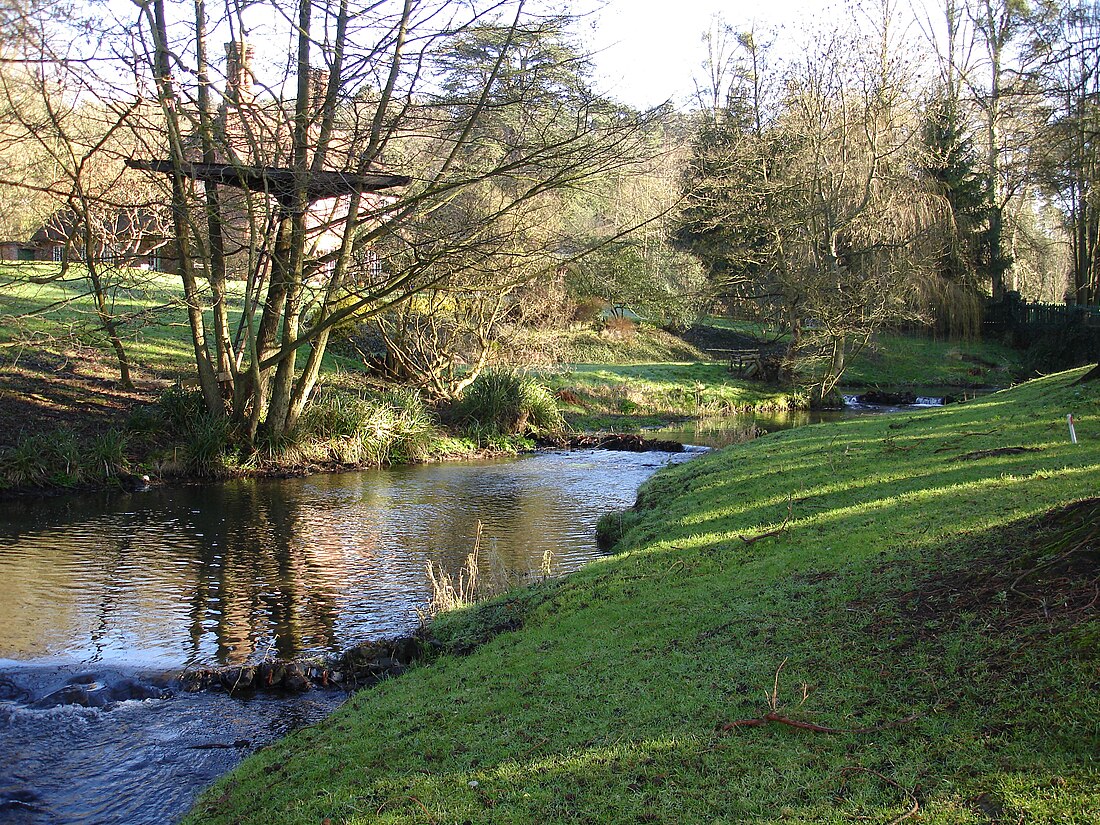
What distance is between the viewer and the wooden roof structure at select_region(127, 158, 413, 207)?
13078 millimetres

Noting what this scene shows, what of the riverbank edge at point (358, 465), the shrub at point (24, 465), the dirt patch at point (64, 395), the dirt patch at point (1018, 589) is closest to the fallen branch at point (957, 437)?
the dirt patch at point (1018, 589)

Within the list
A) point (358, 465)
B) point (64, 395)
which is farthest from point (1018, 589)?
point (64, 395)

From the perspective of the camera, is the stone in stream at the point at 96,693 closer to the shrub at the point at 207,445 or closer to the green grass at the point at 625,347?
the shrub at the point at 207,445

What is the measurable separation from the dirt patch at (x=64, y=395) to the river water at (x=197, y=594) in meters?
2.86

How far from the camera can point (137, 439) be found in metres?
18.6

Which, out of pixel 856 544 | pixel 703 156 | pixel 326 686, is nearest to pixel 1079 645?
pixel 856 544

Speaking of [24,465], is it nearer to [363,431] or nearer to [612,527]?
[363,431]

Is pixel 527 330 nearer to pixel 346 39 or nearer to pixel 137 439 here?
pixel 137 439

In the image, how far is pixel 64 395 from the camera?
19.6m

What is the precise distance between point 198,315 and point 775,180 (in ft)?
67.6

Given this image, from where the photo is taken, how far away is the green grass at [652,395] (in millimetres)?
28500

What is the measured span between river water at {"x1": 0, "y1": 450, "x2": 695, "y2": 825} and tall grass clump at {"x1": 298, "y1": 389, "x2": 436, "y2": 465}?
103 centimetres

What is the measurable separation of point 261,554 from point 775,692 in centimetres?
964

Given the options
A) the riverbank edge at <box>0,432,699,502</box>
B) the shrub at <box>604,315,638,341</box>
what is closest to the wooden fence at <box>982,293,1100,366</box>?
the shrub at <box>604,315,638,341</box>
